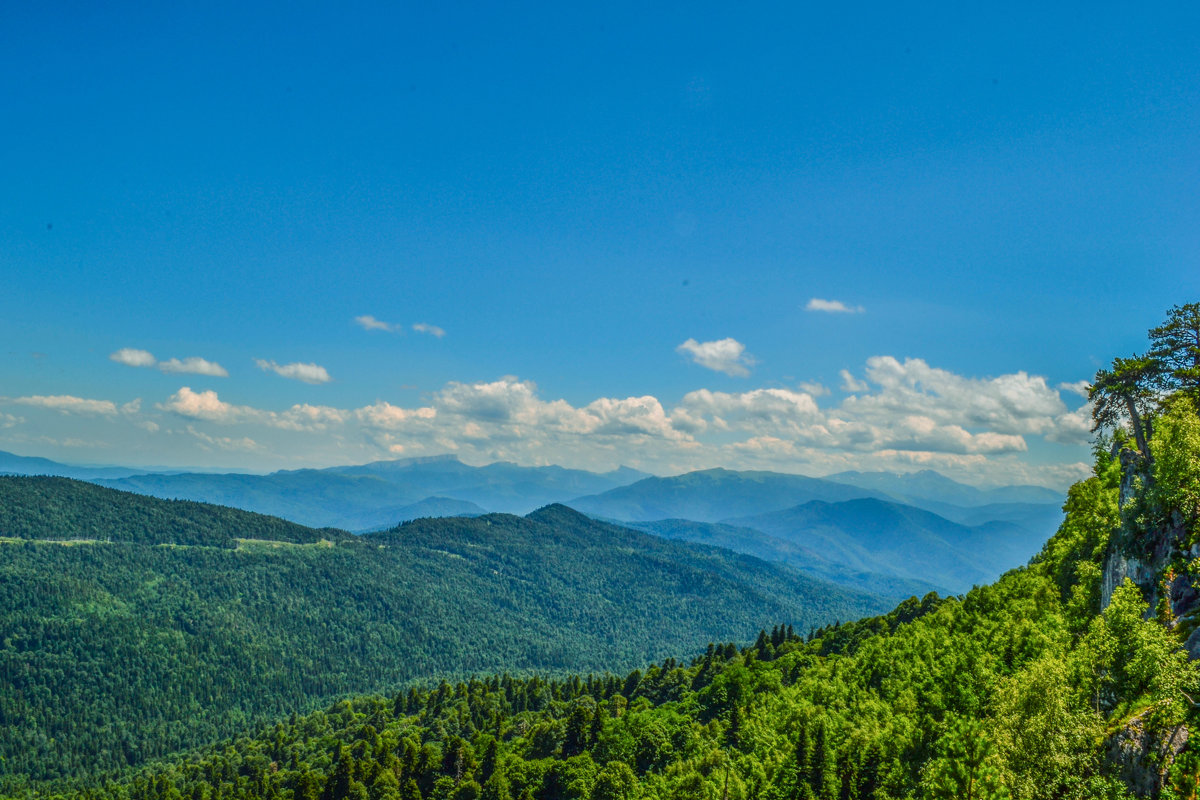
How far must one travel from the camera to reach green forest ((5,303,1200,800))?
37844 millimetres

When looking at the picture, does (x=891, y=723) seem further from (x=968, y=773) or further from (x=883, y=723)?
(x=968, y=773)

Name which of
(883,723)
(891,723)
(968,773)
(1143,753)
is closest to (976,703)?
(891,723)

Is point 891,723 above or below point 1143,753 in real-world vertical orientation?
below

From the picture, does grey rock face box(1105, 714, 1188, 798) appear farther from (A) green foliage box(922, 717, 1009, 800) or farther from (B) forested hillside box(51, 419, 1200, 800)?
(A) green foliage box(922, 717, 1009, 800)

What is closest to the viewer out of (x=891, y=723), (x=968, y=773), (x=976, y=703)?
(x=968, y=773)

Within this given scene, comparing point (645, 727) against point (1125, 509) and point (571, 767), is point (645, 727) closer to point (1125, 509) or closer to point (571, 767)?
point (571, 767)

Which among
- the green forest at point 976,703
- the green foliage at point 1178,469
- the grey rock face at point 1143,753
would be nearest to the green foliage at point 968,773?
the green forest at point 976,703

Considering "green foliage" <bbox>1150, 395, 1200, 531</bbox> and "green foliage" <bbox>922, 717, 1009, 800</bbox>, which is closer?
"green foliage" <bbox>922, 717, 1009, 800</bbox>

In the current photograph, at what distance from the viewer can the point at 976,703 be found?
2313 inches

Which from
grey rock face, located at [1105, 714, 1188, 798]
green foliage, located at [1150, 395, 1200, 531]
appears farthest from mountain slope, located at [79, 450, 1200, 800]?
green foliage, located at [1150, 395, 1200, 531]

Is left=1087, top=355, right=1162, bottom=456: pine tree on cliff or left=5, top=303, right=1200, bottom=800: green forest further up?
left=1087, top=355, right=1162, bottom=456: pine tree on cliff

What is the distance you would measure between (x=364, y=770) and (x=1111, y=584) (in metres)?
120

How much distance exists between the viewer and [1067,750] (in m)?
37.2

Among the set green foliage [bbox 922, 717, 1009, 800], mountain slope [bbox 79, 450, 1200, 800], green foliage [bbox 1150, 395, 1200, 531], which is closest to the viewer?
mountain slope [bbox 79, 450, 1200, 800]
